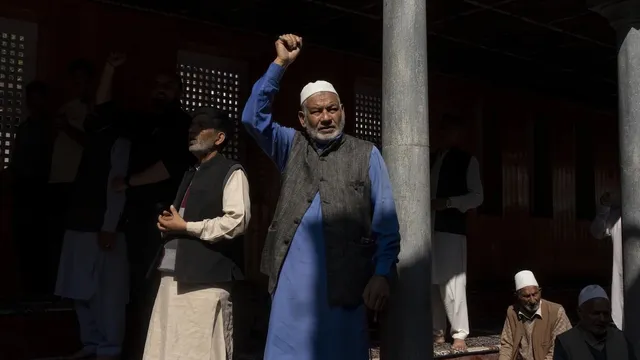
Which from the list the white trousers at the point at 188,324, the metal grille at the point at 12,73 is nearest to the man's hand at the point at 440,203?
the white trousers at the point at 188,324

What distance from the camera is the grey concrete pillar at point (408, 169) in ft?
13.5

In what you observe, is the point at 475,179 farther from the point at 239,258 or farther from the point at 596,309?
the point at 239,258

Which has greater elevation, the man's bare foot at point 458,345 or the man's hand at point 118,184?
the man's hand at point 118,184

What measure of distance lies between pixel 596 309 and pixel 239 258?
2.36 metres

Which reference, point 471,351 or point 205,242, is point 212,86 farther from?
point 205,242

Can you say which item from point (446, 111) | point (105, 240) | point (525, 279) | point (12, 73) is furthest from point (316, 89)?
point (446, 111)

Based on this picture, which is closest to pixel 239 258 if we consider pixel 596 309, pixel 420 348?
pixel 420 348

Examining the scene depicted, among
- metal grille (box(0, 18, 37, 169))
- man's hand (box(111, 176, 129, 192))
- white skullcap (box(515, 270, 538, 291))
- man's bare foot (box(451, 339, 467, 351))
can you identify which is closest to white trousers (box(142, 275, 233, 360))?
man's hand (box(111, 176, 129, 192))

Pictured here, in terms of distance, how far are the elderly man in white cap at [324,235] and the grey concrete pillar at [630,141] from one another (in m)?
3.13

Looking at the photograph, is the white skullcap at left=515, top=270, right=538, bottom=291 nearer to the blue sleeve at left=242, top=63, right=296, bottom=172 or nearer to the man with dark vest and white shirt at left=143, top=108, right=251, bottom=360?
the man with dark vest and white shirt at left=143, top=108, right=251, bottom=360

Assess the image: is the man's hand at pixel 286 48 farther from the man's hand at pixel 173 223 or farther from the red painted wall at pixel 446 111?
the red painted wall at pixel 446 111

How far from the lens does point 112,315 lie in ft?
17.5

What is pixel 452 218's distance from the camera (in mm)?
6613

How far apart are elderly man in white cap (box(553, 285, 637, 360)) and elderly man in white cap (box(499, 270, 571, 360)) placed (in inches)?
26.3
